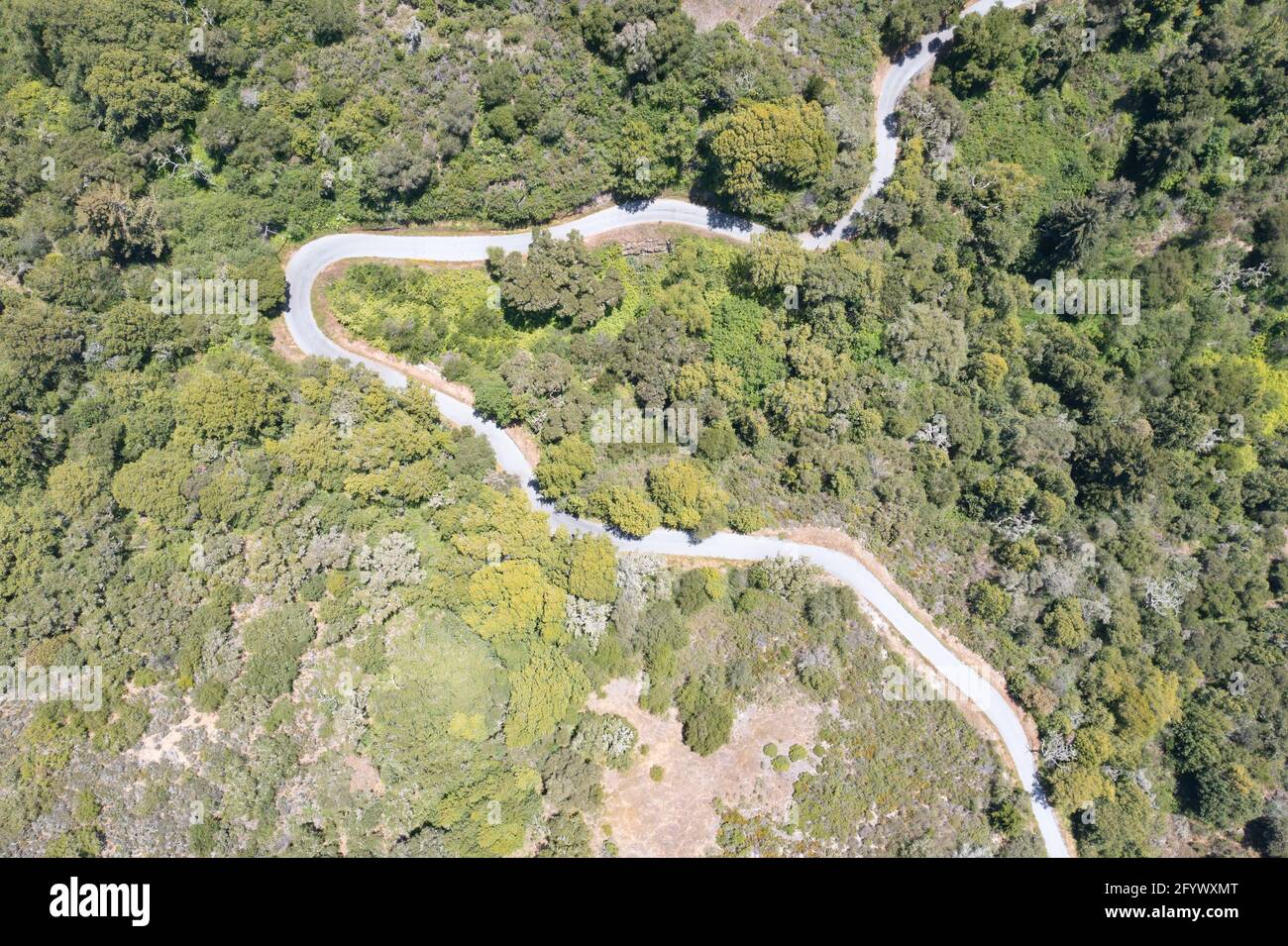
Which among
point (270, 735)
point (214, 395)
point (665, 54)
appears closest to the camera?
point (270, 735)

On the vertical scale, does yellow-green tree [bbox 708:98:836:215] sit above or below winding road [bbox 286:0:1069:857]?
above

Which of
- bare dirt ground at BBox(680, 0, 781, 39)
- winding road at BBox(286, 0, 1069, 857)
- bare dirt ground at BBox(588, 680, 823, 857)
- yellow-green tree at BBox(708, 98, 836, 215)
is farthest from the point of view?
bare dirt ground at BBox(680, 0, 781, 39)

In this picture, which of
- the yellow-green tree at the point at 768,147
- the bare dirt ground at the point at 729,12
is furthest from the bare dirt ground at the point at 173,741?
the bare dirt ground at the point at 729,12

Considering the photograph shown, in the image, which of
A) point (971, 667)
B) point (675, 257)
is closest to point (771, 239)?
point (675, 257)

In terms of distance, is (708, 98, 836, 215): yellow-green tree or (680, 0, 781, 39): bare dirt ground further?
(680, 0, 781, 39): bare dirt ground

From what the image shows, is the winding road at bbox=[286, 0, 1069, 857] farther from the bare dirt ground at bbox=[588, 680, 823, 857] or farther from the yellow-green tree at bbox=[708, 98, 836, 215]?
the bare dirt ground at bbox=[588, 680, 823, 857]

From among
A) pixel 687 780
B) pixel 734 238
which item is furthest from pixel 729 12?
pixel 687 780

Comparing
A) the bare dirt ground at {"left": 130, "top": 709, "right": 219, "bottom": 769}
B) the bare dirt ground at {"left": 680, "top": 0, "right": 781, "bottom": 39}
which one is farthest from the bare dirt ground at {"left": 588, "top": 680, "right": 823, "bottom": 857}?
the bare dirt ground at {"left": 680, "top": 0, "right": 781, "bottom": 39}

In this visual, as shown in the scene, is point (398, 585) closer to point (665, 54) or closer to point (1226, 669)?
point (665, 54)
